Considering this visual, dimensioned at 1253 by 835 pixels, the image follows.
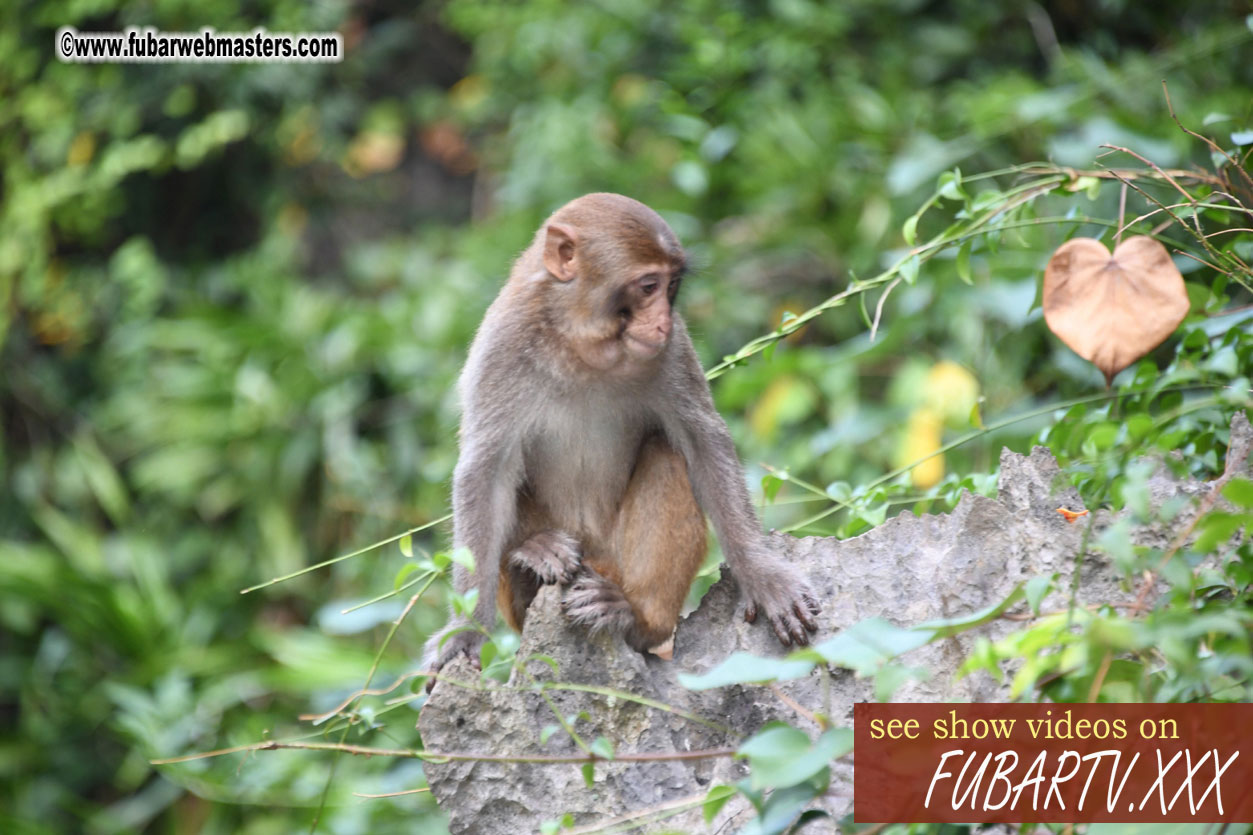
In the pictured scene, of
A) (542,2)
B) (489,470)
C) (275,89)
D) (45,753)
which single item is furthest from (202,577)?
(489,470)

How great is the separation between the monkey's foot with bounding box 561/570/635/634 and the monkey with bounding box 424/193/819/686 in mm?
12

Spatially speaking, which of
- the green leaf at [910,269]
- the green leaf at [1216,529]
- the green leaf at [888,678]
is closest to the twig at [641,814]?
the green leaf at [888,678]

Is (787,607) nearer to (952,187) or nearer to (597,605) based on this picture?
(597,605)

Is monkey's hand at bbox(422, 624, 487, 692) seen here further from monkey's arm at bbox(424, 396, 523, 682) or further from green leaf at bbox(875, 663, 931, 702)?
green leaf at bbox(875, 663, 931, 702)

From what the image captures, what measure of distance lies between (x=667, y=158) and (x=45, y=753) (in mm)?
5672

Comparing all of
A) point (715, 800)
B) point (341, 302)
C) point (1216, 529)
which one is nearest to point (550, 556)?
point (715, 800)

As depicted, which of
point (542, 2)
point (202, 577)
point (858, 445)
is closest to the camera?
point (858, 445)

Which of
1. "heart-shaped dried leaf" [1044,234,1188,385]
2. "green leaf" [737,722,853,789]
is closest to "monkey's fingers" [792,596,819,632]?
"heart-shaped dried leaf" [1044,234,1188,385]

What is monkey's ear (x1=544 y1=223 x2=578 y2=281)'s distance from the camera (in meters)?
3.76

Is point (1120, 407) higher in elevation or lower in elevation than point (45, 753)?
higher

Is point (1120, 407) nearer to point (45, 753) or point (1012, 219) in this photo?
point (1012, 219)

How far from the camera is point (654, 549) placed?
3.74m

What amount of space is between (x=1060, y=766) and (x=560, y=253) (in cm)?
209

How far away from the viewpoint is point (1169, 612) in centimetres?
195
